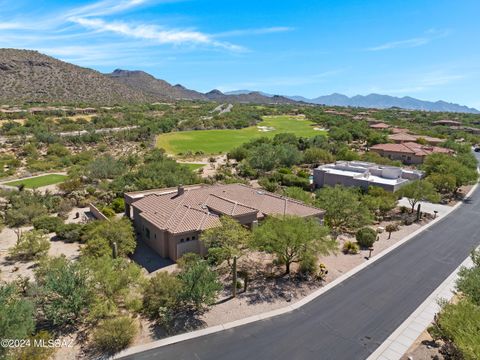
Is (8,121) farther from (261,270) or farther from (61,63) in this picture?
(261,270)

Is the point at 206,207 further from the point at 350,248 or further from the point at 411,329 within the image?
the point at 411,329

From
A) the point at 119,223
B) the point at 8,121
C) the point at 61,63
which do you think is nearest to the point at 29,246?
the point at 119,223

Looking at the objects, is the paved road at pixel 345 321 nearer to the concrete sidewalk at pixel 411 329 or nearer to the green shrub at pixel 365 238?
the concrete sidewalk at pixel 411 329

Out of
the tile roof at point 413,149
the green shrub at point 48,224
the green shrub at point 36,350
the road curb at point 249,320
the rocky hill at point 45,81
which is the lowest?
the green shrub at point 48,224

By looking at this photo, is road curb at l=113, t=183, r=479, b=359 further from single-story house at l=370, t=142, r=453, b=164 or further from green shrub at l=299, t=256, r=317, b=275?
single-story house at l=370, t=142, r=453, b=164

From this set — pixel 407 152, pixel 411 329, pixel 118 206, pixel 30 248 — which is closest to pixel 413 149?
pixel 407 152

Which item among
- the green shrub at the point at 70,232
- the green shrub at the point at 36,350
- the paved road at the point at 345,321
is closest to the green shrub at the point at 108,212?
the green shrub at the point at 70,232
